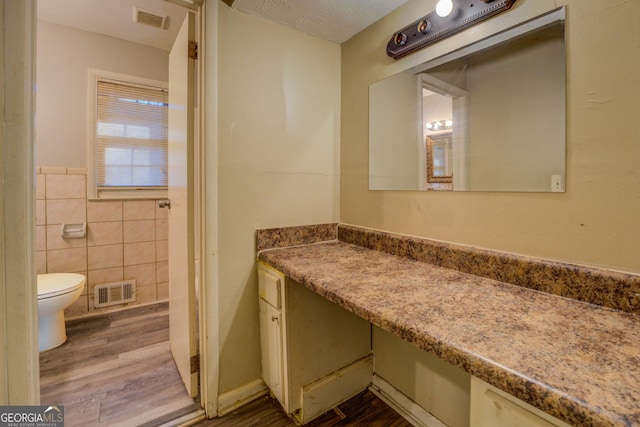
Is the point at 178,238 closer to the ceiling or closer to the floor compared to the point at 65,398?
closer to the ceiling

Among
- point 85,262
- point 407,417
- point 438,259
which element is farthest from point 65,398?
point 438,259

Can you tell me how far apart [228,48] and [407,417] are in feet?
6.21

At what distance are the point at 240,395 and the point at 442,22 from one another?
189cm

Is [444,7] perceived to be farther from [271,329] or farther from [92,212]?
[92,212]

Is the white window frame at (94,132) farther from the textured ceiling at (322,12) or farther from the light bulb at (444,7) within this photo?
the light bulb at (444,7)

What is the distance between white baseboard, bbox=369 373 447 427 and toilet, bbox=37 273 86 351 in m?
1.94

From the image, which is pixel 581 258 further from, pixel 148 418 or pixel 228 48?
pixel 148 418

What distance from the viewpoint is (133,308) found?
98.3 inches

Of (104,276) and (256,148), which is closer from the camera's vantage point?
(256,148)

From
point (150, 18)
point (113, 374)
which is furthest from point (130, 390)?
point (150, 18)

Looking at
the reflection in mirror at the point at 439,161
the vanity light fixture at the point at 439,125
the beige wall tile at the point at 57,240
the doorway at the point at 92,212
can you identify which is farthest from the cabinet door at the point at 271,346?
the beige wall tile at the point at 57,240

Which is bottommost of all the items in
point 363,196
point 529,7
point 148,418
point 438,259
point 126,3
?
point 148,418

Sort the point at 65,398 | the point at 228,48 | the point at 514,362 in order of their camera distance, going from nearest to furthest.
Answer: the point at 514,362 < the point at 228,48 < the point at 65,398

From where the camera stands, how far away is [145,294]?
2.56 metres
